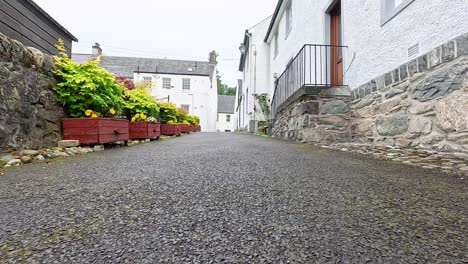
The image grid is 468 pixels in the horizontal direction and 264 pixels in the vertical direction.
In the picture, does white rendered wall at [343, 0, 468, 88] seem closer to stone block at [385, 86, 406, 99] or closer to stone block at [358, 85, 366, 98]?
stone block at [358, 85, 366, 98]

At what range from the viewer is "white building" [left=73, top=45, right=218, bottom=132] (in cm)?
2502

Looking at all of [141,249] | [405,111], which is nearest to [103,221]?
[141,249]

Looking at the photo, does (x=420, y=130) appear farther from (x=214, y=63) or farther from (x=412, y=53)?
(x=214, y=63)

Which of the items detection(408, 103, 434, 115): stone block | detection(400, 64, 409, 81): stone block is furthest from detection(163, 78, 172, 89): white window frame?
detection(408, 103, 434, 115): stone block

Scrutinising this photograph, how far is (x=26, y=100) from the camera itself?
9.61 feet

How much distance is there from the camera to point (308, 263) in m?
0.79

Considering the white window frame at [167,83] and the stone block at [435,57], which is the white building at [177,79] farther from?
the stone block at [435,57]

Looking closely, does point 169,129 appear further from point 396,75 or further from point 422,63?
point 422,63

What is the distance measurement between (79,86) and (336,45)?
5.20 m

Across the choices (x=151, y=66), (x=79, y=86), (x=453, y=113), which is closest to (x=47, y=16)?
(x=79, y=86)

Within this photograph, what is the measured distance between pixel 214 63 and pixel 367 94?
2596cm

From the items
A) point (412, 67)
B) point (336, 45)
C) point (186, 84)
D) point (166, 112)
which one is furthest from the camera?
point (186, 84)

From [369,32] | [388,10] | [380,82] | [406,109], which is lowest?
[406,109]

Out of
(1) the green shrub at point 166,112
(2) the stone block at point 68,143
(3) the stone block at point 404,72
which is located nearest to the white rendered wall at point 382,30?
(3) the stone block at point 404,72
